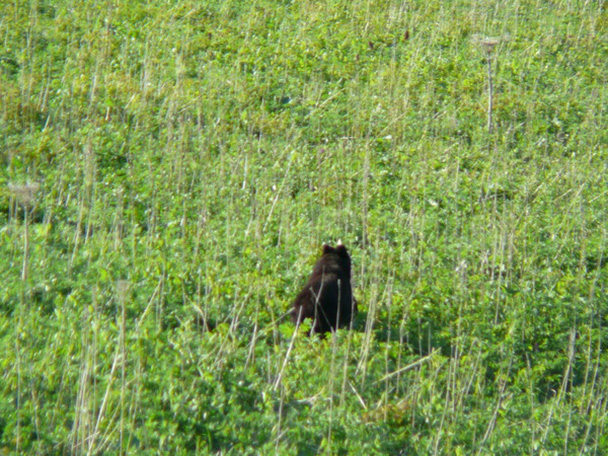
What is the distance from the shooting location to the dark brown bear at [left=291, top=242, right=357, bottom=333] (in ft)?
16.3

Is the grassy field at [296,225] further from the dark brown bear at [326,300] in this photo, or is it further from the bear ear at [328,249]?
the bear ear at [328,249]

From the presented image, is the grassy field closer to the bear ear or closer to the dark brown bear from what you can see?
the dark brown bear

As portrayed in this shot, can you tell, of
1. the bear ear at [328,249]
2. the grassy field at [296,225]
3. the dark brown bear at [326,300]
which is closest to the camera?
the grassy field at [296,225]

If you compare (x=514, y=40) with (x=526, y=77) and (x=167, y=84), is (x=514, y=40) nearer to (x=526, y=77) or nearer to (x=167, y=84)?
(x=526, y=77)

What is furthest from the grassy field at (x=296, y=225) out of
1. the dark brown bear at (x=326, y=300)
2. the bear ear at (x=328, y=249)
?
the bear ear at (x=328, y=249)

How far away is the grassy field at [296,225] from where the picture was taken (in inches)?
169

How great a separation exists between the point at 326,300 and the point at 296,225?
4.46 feet

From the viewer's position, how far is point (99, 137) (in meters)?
7.08

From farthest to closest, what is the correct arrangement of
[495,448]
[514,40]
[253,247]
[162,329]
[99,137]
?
[514,40] < [99,137] < [253,247] < [162,329] < [495,448]

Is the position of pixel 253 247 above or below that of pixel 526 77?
below

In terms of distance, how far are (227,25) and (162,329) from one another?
550 cm

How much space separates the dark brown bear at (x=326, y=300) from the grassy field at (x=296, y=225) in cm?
11

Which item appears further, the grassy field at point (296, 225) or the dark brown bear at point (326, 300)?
the dark brown bear at point (326, 300)

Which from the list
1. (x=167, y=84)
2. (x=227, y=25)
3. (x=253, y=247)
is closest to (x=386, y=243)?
(x=253, y=247)
